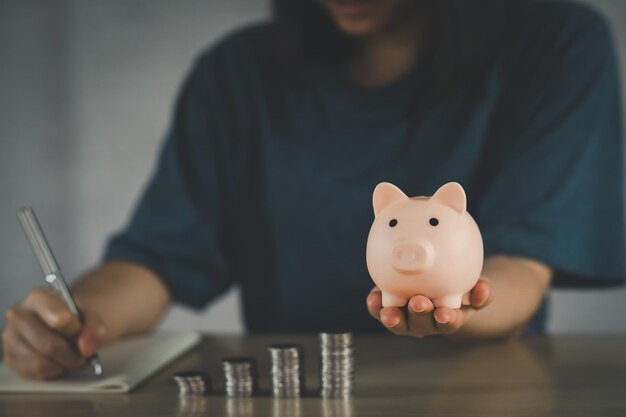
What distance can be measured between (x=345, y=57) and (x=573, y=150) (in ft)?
1.45

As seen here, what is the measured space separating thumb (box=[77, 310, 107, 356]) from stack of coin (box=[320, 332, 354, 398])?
0.88 feet

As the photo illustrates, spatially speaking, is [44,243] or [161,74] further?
[161,74]

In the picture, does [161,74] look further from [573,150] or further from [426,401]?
[426,401]

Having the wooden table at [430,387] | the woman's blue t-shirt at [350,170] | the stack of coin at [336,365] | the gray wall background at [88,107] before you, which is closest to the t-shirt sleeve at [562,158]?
the woman's blue t-shirt at [350,170]

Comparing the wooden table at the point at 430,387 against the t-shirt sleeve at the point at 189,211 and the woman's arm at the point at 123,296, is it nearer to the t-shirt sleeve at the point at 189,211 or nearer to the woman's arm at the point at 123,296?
the woman's arm at the point at 123,296

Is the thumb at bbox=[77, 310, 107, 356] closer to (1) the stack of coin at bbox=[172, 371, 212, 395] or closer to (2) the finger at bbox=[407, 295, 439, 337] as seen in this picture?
(1) the stack of coin at bbox=[172, 371, 212, 395]

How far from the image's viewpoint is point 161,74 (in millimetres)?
2727

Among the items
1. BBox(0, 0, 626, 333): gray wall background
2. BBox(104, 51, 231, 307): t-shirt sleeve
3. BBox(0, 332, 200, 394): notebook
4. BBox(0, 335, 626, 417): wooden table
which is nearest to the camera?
BBox(0, 335, 626, 417): wooden table

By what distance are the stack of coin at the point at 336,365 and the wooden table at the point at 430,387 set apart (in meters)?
0.01

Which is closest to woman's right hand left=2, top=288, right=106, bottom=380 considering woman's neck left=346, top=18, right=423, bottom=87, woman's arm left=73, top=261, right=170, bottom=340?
woman's arm left=73, top=261, right=170, bottom=340

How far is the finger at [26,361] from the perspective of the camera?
811 mm

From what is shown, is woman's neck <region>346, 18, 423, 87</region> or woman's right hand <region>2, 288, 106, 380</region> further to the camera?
woman's neck <region>346, 18, 423, 87</region>

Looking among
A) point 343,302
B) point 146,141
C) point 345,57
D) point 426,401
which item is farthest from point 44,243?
point 146,141

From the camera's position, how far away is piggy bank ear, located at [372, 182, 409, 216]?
611mm
